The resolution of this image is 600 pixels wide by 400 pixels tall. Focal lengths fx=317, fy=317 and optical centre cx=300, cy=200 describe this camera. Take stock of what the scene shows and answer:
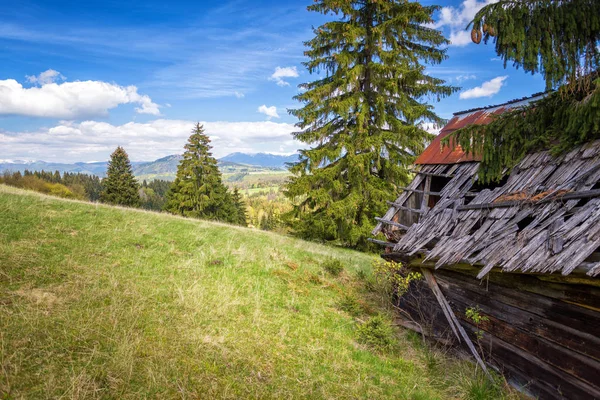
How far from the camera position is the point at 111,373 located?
4.26 m

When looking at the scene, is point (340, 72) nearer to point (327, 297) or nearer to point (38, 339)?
point (327, 297)

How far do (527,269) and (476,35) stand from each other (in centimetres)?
371

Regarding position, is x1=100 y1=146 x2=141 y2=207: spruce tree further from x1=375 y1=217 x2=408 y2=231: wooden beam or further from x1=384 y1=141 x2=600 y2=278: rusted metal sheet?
x1=384 y1=141 x2=600 y2=278: rusted metal sheet

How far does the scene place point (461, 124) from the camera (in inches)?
380

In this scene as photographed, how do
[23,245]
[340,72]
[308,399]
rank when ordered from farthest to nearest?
1. [340,72]
2. [23,245]
3. [308,399]

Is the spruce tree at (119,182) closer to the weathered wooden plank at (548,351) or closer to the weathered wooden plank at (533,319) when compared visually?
the weathered wooden plank at (533,319)

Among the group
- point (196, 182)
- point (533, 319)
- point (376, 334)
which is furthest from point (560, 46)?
point (196, 182)

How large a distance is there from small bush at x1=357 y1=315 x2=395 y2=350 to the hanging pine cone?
18.2ft

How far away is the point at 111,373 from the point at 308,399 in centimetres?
274

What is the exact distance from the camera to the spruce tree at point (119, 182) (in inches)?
1464

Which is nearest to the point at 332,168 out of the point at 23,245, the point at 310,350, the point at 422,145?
the point at 422,145

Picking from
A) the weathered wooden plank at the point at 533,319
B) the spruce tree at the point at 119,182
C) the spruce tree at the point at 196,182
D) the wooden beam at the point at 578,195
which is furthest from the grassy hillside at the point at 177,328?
the spruce tree at the point at 119,182

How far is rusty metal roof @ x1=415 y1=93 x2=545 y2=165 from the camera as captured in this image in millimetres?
7973

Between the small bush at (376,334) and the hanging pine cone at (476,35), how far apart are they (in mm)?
5557
